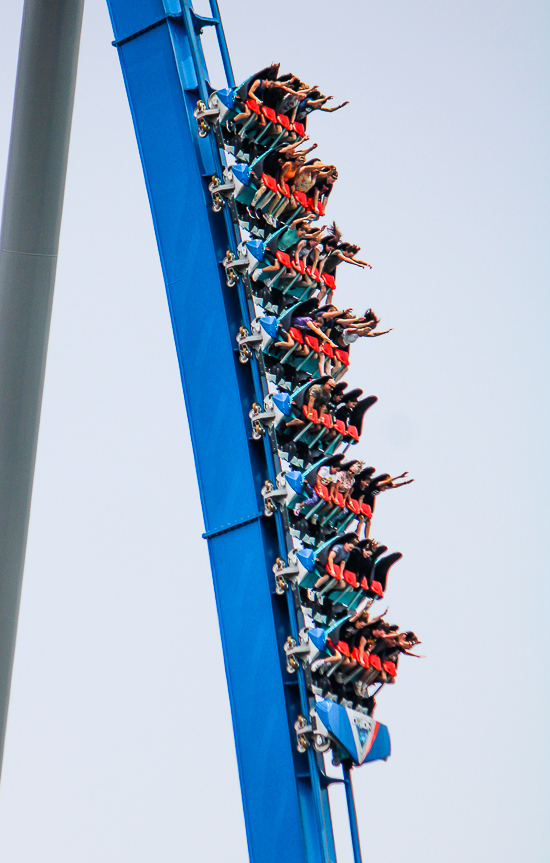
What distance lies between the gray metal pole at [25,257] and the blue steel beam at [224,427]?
3.47 feet

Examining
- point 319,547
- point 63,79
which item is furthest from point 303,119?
point 319,547

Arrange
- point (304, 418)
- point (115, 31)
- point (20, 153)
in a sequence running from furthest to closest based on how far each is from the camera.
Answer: point (115, 31) < point (304, 418) < point (20, 153)

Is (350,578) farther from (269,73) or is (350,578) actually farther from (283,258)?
(269,73)

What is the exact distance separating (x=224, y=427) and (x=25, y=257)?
197 cm

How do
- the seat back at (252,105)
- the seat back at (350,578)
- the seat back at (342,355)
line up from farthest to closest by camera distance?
the seat back at (342,355)
the seat back at (252,105)
the seat back at (350,578)

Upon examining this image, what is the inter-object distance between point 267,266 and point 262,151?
1.03 meters

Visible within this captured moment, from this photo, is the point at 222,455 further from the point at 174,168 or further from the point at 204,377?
the point at 174,168

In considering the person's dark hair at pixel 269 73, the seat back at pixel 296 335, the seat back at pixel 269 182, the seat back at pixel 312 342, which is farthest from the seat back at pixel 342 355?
the person's dark hair at pixel 269 73

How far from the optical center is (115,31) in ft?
30.0

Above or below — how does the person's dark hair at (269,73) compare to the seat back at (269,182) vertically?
above

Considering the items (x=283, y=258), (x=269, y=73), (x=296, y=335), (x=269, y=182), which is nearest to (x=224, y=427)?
(x=296, y=335)

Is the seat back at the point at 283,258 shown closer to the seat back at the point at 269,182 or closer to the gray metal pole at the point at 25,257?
the seat back at the point at 269,182

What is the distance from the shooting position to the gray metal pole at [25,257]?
793 cm

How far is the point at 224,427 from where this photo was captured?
28.2 feet
